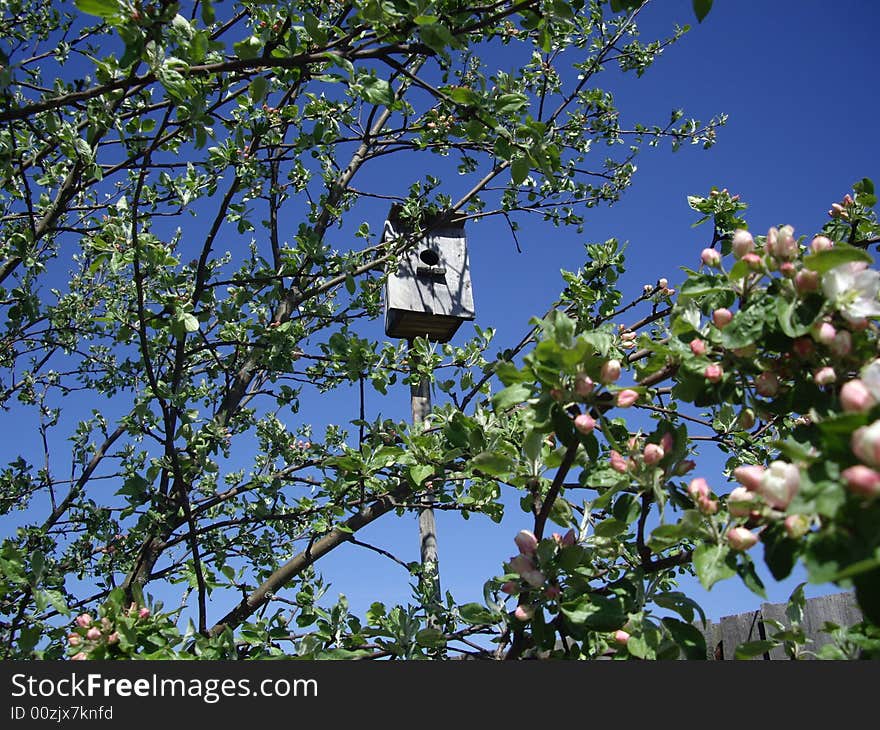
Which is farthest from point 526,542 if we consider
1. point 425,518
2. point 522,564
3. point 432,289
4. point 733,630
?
point 733,630

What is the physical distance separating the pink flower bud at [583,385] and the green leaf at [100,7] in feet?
3.97

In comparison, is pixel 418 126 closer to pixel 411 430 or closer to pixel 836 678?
pixel 411 430

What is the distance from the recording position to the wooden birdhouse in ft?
12.2

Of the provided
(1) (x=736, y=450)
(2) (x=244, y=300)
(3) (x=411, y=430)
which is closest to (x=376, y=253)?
(2) (x=244, y=300)

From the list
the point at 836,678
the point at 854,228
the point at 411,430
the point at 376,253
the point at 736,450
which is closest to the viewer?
the point at 836,678

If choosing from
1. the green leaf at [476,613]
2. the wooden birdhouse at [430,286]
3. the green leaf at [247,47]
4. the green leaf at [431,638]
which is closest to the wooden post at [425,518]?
the wooden birdhouse at [430,286]

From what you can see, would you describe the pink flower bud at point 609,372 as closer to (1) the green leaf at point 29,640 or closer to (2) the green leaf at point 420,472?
(2) the green leaf at point 420,472

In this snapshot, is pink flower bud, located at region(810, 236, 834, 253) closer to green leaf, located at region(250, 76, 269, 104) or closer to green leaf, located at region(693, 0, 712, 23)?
green leaf, located at region(693, 0, 712, 23)

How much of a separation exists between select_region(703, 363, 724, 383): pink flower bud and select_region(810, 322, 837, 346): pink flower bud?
15 centimetres

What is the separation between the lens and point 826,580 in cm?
67

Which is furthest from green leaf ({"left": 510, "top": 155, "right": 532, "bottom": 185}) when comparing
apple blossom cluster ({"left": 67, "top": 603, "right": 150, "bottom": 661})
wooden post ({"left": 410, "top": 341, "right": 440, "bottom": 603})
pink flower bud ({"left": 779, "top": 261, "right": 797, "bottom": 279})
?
wooden post ({"left": 410, "top": 341, "right": 440, "bottom": 603})

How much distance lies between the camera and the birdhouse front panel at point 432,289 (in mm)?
3713

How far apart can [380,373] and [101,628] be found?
4.52 feet

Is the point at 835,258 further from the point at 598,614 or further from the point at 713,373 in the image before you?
the point at 598,614
